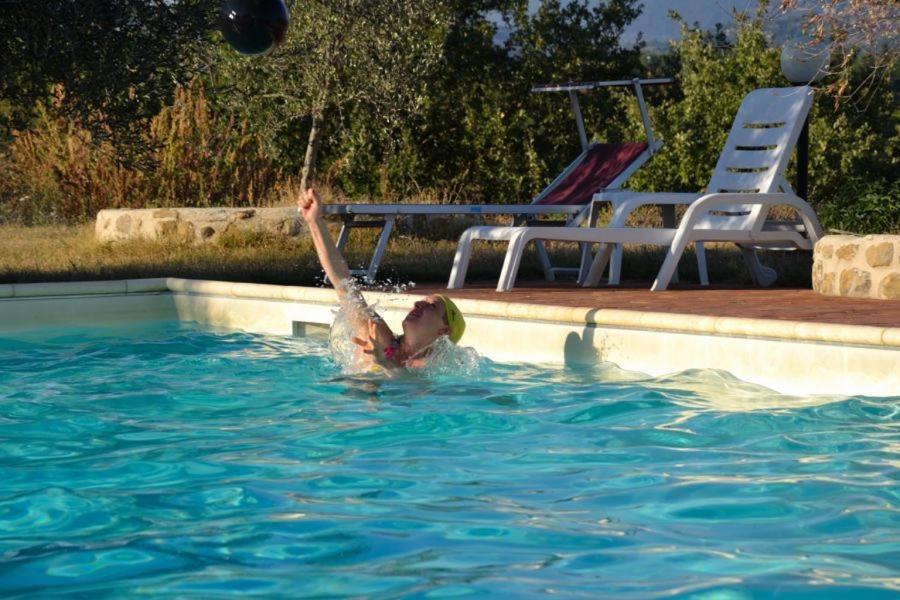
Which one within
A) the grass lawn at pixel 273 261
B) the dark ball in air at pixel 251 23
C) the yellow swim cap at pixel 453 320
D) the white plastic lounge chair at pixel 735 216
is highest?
the dark ball in air at pixel 251 23

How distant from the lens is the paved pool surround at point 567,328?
209 inches

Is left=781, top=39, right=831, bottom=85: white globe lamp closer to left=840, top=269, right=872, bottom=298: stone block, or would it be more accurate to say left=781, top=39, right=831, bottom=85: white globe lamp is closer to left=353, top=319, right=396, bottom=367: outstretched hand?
left=840, top=269, right=872, bottom=298: stone block

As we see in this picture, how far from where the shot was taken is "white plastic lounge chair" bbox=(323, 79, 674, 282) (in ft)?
31.1

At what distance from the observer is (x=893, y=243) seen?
291 inches

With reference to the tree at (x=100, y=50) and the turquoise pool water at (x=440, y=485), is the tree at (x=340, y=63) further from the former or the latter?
the turquoise pool water at (x=440, y=485)

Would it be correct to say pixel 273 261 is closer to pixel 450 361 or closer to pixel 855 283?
pixel 450 361

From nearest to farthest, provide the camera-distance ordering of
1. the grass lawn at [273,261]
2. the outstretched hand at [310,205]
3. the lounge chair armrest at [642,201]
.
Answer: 1. the outstretched hand at [310,205]
2. the lounge chair armrest at [642,201]
3. the grass lawn at [273,261]

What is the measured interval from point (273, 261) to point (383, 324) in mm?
5507

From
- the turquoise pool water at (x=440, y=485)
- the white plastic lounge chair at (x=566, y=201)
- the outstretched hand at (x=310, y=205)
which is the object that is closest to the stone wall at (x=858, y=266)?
the white plastic lounge chair at (x=566, y=201)

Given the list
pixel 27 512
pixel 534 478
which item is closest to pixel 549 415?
pixel 534 478

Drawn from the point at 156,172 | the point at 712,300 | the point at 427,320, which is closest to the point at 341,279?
the point at 427,320

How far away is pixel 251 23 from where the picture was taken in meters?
7.72

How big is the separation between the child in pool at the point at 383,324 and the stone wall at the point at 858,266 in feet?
10.3

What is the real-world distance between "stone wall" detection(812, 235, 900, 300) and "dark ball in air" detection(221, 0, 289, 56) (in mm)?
3949
